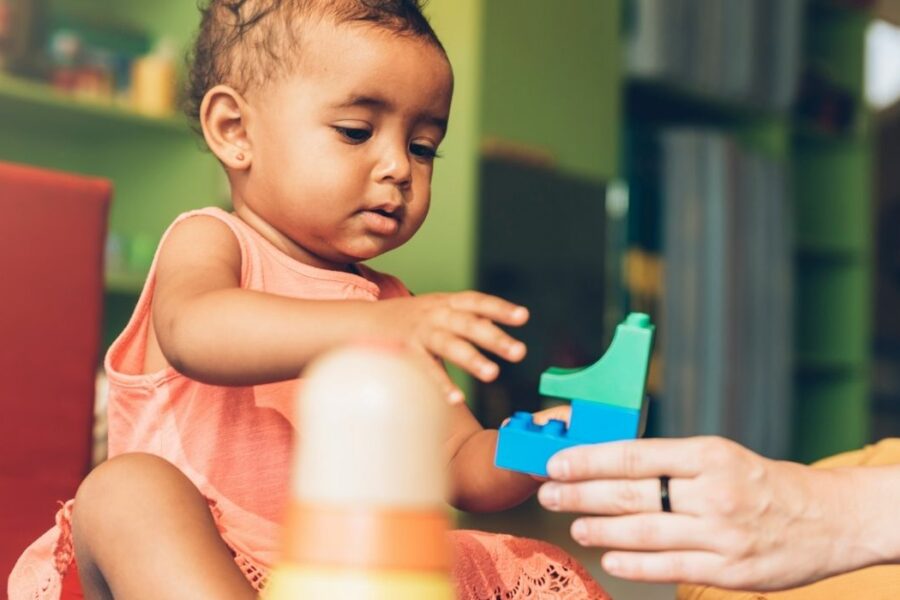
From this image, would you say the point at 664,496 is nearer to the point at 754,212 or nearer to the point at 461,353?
the point at 461,353

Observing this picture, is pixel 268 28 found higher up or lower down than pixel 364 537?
higher up

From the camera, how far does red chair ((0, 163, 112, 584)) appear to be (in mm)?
1010

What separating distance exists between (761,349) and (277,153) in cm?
289

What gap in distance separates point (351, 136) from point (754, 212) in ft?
9.42

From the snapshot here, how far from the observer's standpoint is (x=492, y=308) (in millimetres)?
456

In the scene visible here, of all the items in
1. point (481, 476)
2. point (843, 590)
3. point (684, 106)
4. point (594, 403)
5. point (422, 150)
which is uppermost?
point (684, 106)

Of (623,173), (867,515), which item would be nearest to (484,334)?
(867,515)

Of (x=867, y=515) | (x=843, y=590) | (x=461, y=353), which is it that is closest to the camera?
(x=461, y=353)

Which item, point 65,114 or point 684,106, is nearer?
point 65,114

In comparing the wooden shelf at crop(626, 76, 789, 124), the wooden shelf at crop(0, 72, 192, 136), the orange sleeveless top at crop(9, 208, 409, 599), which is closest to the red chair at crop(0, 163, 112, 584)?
the orange sleeveless top at crop(9, 208, 409, 599)

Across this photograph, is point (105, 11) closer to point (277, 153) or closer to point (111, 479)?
point (277, 153)

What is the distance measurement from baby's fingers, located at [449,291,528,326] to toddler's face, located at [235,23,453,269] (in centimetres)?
30

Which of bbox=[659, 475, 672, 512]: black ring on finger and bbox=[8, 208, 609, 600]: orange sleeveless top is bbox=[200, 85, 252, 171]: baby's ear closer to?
bbox=[8, 208, 609, 600]: orange sleeveless top

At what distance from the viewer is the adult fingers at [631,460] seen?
1.66ft
